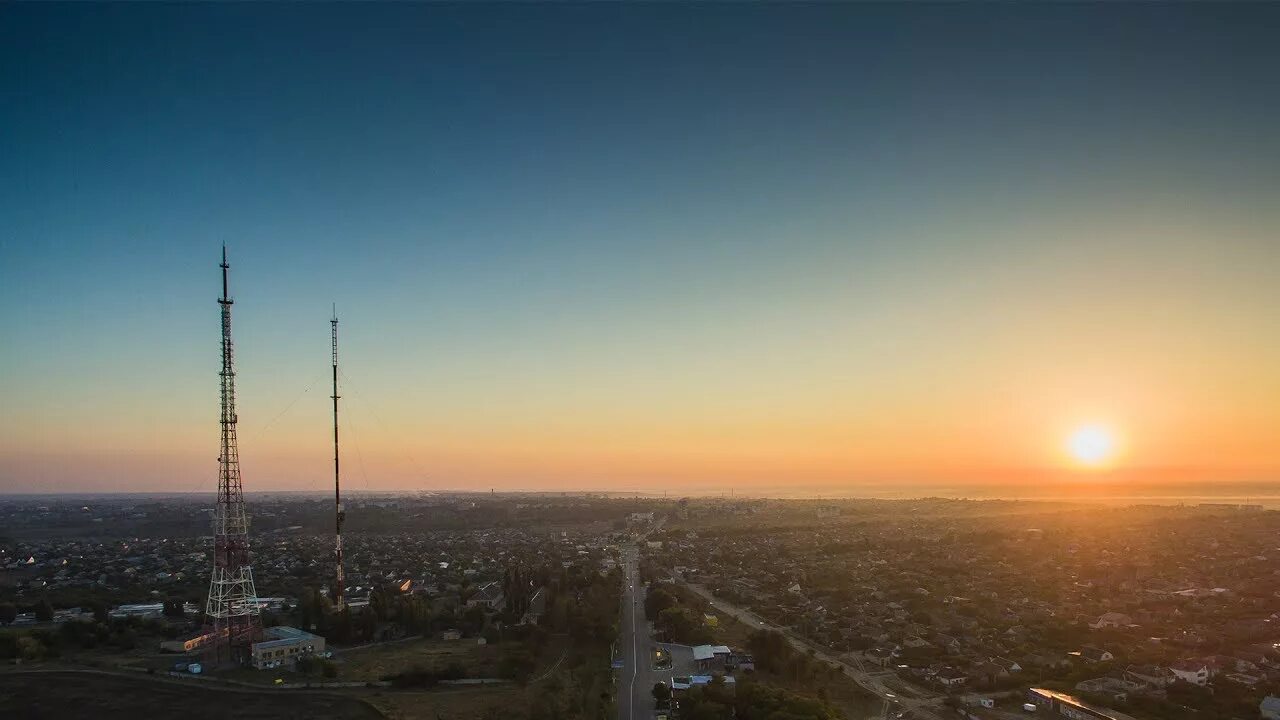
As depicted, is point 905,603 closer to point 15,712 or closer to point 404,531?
point 15,712

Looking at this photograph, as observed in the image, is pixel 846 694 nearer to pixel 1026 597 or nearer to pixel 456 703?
pixel 456 703

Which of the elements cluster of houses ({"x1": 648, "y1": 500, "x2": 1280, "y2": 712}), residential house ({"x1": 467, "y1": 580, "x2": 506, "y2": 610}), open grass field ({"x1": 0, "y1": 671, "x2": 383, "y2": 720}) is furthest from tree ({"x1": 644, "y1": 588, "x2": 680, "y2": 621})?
open grass field ({"x1": 0, "y1": 671, "x2": 383, "y2": 720})

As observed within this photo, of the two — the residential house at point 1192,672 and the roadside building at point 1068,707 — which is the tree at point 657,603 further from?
the residential house at point 1192,672

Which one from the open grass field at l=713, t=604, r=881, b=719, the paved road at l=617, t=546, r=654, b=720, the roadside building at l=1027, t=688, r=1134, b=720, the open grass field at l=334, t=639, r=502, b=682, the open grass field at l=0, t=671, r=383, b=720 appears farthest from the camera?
the open grass field at l=334, t=639, r=502, b=682

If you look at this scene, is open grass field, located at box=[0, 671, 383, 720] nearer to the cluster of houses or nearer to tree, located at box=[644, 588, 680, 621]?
tree, located at box=[644, 588, 680, 621]

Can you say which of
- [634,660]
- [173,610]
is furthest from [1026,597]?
[173,610]

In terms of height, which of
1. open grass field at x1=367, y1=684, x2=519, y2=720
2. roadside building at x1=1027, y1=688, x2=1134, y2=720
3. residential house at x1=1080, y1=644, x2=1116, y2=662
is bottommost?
residential house at x1=1080, y1=644, x2=1116, y2=662
